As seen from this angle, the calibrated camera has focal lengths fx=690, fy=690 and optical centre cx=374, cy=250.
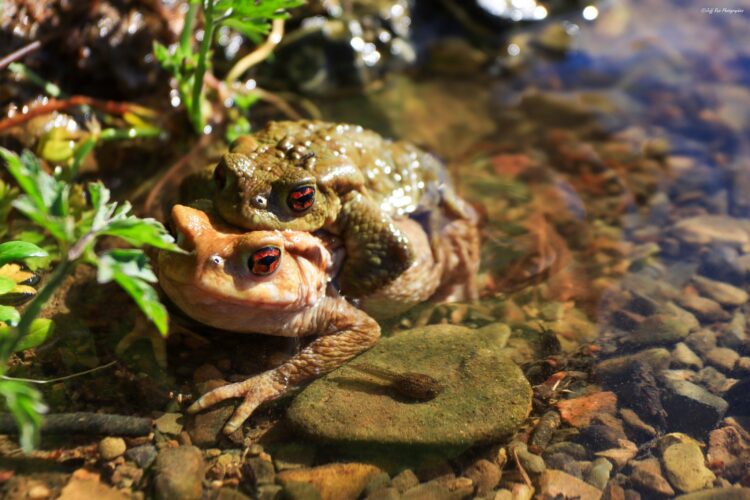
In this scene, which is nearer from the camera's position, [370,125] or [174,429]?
[174,429]

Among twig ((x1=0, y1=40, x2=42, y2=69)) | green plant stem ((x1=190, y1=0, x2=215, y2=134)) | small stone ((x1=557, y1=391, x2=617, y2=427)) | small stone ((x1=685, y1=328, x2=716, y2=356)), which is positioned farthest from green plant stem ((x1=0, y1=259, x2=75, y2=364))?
small stone ((x1=685, y1=328, x2=716, y2=356))

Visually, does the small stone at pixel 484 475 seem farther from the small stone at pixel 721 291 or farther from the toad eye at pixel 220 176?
→ the small stone at pixel 721 291

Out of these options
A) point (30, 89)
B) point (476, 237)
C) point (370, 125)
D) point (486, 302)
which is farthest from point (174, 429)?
point (370, 125)

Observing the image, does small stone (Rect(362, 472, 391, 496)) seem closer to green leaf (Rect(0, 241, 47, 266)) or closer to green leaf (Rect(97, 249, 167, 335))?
green leaf (Rect(97, 249, 167, 335))

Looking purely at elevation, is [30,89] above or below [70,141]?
above

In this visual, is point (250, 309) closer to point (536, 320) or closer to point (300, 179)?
point (300, 179)

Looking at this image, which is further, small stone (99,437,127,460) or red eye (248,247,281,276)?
red eye (248,247,281,276)
